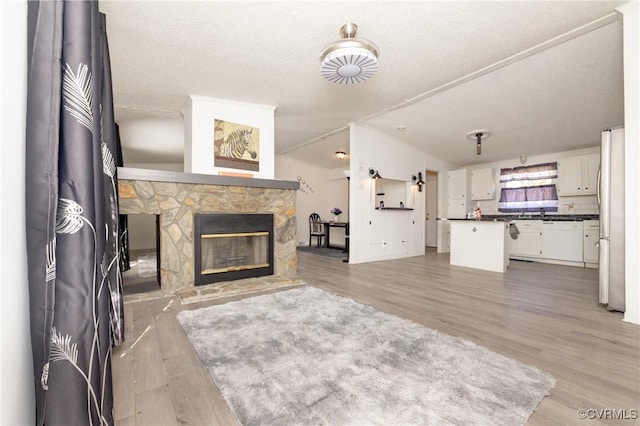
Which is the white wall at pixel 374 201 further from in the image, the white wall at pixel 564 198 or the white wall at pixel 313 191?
the white wall at pixel 313 191

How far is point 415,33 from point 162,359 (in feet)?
10.8

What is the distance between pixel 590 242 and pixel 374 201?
403 centimetres

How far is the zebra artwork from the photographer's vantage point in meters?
3.76

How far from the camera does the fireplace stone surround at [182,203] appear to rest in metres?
3.05

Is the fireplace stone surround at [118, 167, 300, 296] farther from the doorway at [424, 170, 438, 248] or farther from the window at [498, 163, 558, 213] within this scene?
the window at [498, 163, 558, 213]

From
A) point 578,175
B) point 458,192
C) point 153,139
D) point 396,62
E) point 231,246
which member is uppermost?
point 396,62

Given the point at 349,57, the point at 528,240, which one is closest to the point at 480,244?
the point at 528,240

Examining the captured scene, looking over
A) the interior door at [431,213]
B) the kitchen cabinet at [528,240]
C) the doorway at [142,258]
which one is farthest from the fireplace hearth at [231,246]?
the interior door at [431,213]

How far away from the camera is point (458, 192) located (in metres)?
6.91

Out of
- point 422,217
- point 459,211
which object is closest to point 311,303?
point 422,217

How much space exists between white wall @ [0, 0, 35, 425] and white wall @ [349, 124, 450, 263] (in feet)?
15.2

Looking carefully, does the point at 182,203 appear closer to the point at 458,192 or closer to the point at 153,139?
the point at 153,139

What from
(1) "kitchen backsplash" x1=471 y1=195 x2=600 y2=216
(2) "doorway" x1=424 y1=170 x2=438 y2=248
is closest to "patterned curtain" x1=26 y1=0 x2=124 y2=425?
(1) "kitchen backsplash" x1=471 y1=195 x2=600 y2=216

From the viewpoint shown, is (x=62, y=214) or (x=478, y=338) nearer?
(x=62, y=214)
